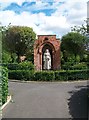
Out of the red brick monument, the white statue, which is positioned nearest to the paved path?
the red brick monument

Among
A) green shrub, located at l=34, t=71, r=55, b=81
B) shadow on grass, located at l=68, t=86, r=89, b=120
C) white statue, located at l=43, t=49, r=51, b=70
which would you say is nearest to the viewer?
shadow on grass, located at l=68, t=86, r=89, b=120

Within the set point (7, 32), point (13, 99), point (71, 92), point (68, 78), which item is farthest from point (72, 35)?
point (13, 99)

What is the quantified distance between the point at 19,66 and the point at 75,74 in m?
7.52

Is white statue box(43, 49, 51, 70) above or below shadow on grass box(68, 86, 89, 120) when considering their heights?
above

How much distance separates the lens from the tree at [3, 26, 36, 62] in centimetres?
5066

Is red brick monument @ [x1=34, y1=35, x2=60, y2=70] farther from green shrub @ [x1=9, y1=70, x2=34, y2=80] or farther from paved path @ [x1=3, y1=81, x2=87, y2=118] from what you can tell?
paved path @ [x1=3, y1=81, x2=87, y2=118]

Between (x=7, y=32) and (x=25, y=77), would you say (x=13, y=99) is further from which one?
(x=7, y=32)

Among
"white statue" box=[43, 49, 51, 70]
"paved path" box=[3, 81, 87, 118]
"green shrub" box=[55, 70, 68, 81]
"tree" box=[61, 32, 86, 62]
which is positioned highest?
"tree" box=[61, 32, 86, 62]

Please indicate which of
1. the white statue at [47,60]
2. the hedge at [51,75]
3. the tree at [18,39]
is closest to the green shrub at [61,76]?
the hedge at [51,75]

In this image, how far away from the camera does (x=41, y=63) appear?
41250 mm

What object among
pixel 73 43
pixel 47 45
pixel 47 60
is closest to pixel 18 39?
pixel 73 43

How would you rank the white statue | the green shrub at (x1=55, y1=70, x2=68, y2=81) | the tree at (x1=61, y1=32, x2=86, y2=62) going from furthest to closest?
the tree at (x1=61, y1=32, x2=86, y2=62), the white statue, the green shrub at (x1=55, y1=70, x2=68, y2=81)

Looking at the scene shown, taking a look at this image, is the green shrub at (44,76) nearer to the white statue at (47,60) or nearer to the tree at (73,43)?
the white statue at (47,60)

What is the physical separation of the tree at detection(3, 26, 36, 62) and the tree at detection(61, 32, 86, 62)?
5912 mm
